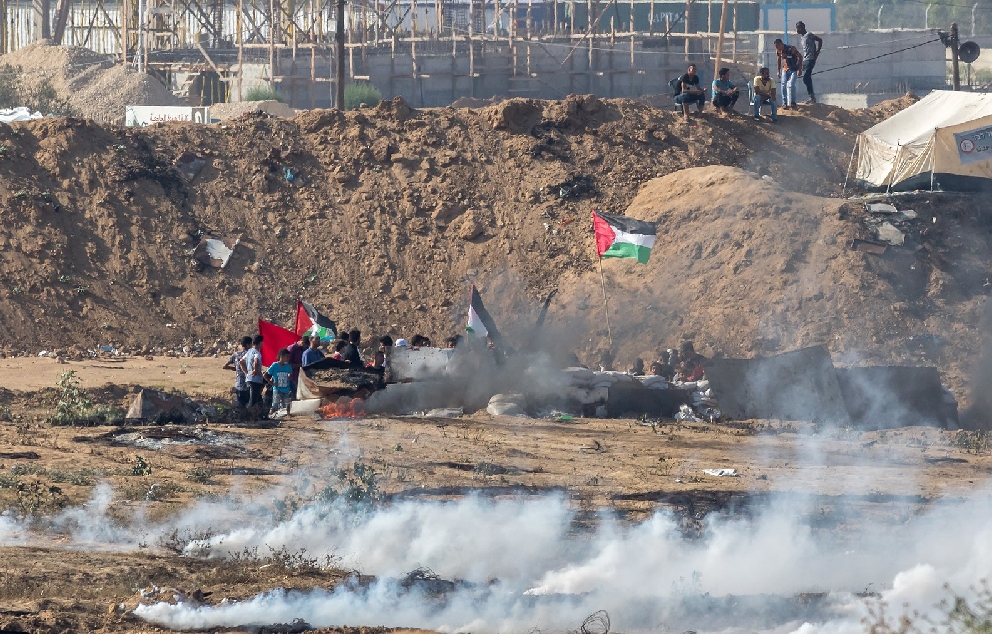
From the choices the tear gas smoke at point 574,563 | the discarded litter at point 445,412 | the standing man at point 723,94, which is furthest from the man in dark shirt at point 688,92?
the tear gas smoke at point 574,563

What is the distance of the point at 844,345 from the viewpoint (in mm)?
19047

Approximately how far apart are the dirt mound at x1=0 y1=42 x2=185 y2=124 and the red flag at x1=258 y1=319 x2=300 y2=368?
1977cm

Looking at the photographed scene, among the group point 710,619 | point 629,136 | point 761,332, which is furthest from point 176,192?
point 710,619

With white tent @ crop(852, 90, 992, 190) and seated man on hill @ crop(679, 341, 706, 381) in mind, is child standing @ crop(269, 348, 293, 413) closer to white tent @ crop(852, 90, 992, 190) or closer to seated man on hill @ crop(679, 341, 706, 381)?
seated man on hill @ crop(679, 341, 706, 381)

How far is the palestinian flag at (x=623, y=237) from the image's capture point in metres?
18.4

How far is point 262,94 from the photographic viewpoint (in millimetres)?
34781

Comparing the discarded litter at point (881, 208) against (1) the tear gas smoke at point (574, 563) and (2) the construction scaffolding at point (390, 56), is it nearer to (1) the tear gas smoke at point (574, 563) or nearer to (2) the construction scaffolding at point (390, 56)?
(1) the tear gas smoke at point (574, 563)

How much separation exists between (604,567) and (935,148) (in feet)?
48.5

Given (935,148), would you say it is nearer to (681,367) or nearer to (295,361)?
(681,367)

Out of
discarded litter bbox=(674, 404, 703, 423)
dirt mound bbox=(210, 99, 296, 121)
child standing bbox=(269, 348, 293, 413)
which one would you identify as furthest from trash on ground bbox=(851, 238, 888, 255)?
dirt mound bbox=(210, 99, 296, 121)

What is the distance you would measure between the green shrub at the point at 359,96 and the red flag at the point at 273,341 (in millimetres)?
19085

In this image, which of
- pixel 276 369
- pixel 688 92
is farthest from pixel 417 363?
pixel 688 92

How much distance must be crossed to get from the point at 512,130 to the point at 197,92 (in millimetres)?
16629

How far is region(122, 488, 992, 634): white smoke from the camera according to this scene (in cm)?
880
